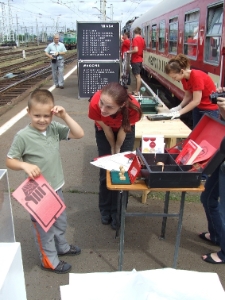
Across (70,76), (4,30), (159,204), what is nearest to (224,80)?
(159,204)

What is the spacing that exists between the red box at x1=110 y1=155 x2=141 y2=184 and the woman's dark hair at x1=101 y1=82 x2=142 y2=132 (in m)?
0.52

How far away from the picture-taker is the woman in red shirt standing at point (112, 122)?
2.80 meters

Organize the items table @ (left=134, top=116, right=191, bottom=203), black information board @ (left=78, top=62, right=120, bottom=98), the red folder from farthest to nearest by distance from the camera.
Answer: black information board @ (left=78, top=62, right=120, bottom=98) < table @ (left=134, top=116, right=191, bottom=203) < the red folder

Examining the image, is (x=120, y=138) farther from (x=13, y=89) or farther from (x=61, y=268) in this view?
(x=13, y=89)

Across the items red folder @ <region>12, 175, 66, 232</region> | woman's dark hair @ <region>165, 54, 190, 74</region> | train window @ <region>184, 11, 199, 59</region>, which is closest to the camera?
red folder @ <region>12, 175, 66, 232</region>

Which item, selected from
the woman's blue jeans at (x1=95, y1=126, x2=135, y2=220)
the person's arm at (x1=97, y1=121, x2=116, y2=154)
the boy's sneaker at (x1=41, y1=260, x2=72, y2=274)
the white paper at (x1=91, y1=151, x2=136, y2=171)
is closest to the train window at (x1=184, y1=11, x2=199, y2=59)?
the woman's blue jeans at (x1=95, y1=126, x2=135, y2=220)

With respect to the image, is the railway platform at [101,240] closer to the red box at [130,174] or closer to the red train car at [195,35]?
the red box at [130,174]

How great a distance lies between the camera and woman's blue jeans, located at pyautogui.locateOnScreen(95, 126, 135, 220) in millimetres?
3457

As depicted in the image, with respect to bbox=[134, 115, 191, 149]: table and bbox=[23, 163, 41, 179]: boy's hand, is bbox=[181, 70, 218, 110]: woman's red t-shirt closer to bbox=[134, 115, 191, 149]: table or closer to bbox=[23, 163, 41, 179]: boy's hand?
bbox=[134, 115, 191, 149]: table

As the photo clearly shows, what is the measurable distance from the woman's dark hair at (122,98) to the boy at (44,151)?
15.0 inches

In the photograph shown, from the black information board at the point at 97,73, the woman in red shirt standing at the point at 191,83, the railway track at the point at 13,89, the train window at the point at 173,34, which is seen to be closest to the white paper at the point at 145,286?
the woman in red shirt standing at the point at 191,83

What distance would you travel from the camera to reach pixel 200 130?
2898 mm

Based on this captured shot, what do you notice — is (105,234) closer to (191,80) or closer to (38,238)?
(38,238)

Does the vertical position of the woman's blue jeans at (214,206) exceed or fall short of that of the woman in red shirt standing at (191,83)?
it falls short
